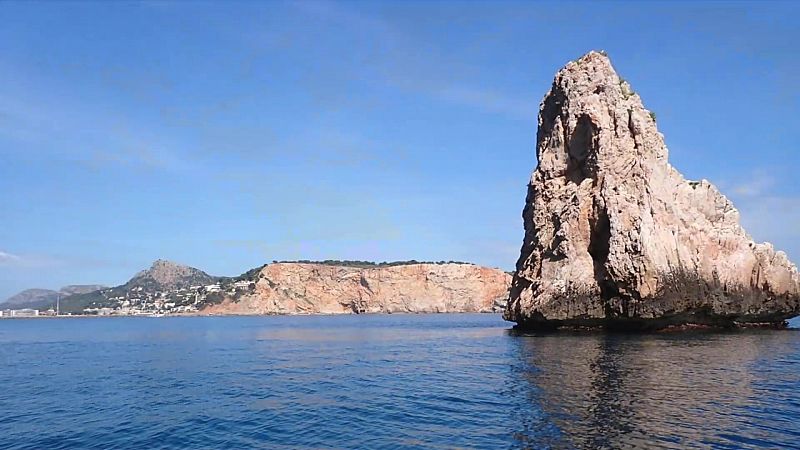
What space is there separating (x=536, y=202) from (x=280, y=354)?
30.7m

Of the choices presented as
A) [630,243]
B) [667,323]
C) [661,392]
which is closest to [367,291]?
[667,323]

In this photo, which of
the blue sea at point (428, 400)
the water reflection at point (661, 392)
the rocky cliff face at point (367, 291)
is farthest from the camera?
the rocky cliff face at point (367, 291)

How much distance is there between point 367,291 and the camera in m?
187

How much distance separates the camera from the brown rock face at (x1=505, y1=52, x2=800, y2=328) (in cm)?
4925

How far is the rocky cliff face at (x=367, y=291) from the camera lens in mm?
184500

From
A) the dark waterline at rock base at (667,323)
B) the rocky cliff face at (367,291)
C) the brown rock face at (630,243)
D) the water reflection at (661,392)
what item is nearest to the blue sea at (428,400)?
the water reflection at (661,392)

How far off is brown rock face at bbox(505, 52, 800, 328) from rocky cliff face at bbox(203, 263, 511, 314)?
125 metres

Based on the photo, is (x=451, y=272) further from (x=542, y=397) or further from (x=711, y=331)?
(x=542, y=397)

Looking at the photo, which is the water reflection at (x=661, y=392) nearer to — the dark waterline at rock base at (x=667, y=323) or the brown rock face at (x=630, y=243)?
the brown rock face at (x=630, y=243)

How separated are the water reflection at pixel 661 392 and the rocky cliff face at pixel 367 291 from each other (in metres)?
144

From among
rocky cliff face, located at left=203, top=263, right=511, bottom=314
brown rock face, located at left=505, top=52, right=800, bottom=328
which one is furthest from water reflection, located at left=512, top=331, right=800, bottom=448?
rocky cliff face, located at left=203, top=263, right=511, bottom=314

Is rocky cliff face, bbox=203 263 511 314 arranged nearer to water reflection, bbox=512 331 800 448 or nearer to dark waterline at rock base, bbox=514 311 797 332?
dark waterline at rock base, bbox=514 311 797 332

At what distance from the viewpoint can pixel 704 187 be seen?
56969 mm

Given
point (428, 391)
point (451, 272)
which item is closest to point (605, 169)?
point (428, 391)
